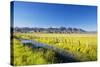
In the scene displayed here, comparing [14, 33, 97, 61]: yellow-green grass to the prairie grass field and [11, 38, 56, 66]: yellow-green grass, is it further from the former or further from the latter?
[11, 38, 56, 66]: yellow-green grass

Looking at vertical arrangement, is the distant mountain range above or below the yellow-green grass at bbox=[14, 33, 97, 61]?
above

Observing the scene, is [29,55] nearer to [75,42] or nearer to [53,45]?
[53,45]

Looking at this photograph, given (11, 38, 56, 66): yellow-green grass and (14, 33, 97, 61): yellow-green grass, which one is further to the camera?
(14, 33, 97, 61): yellow-green grass

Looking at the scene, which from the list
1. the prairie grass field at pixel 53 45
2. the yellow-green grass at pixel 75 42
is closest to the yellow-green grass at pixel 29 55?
the prairie grass field at pixel 53 45

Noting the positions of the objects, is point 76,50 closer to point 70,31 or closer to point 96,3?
point 70,31

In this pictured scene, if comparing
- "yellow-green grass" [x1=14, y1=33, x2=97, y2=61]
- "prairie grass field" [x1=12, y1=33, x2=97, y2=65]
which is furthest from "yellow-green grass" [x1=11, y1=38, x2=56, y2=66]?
"yellow-green grass" [x1=14, y1=33, x2=97, y2=61]

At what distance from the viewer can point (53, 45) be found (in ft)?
7.69

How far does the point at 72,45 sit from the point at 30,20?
616 millimetres

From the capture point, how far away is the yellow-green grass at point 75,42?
230cm

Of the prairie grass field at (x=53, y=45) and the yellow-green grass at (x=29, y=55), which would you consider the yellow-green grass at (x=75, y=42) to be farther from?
the yellow-green grass at (x=29, y=55)

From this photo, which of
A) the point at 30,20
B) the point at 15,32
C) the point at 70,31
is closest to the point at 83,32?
the point at 70,31

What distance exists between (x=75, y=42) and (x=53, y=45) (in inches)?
12.0

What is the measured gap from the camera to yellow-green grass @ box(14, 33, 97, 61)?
90.5 inches

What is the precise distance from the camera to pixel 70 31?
2.43 m
